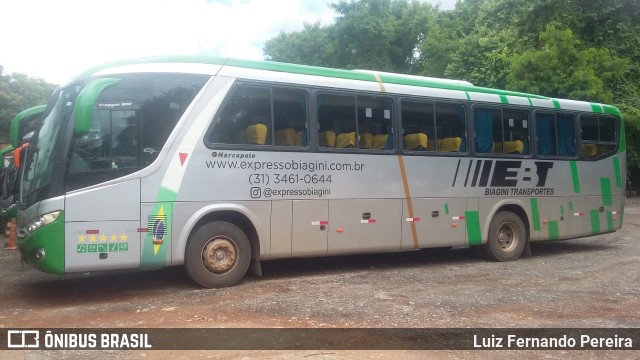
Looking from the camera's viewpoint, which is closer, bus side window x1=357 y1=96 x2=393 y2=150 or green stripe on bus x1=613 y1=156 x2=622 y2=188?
bus side window x1=357 y1=96 x2=393 y2=150

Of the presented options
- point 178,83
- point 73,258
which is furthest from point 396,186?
Result: point 73,258

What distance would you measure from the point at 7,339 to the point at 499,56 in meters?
23.8

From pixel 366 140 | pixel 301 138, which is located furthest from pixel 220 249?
pixel 366 140

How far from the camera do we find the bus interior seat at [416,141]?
1039 cm

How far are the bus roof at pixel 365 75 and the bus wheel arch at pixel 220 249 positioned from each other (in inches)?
84.8

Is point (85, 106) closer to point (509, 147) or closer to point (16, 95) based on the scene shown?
point (509, 147)

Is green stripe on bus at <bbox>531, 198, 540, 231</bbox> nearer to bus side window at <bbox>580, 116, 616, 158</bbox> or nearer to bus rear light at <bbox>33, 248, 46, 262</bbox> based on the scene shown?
bus side window at <bbox>580, 116, 616, 158</bbox>

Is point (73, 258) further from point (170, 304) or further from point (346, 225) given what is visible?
point (346, 225)

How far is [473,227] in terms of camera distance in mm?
11312

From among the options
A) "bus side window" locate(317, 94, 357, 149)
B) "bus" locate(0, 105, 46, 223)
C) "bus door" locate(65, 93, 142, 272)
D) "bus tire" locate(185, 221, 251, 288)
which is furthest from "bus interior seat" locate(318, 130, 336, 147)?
"bus" locate(0, 105, 46, 223)

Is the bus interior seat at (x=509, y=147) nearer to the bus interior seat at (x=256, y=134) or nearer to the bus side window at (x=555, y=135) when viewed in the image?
the bus side window at (x=555, y=135)

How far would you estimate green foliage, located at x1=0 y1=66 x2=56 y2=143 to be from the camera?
33.1 metres

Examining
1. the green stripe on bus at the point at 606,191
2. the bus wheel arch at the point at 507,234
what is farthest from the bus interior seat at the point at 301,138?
the green stripe on bus at the point at 606,191

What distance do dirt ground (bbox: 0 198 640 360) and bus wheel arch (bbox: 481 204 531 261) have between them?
1.12 feet
